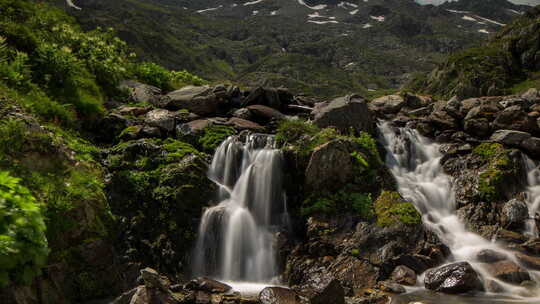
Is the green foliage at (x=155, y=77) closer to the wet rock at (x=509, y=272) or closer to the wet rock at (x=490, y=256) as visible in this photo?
the wet rock at (x=490, y=256)

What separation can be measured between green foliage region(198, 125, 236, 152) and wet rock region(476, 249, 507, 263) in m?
11.6

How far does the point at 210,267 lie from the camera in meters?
13.5

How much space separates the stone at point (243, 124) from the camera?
19344mm

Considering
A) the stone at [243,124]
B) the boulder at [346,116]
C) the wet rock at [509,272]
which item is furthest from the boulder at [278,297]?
the boulder at [346,116]

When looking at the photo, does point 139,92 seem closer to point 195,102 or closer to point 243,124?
point 195,102

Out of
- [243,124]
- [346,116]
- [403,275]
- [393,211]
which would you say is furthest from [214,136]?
[403,275]

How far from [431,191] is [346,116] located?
577 cm

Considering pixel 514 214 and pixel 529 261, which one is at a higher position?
pixel 514 214

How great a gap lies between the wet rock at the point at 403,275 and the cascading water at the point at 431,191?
237 cm

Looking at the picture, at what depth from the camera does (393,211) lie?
47.8ft

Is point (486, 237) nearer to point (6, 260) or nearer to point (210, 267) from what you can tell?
point (210, 267)

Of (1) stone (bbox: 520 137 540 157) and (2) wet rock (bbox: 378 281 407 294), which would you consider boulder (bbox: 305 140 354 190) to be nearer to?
(2) wet rock (bbox: 378 281 407 294)

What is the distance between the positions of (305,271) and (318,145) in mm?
5533

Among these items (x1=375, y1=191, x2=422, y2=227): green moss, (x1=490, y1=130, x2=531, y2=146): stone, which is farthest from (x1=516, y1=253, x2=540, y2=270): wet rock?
(x1=490, y1=130, x2=531, y2=146): stone
